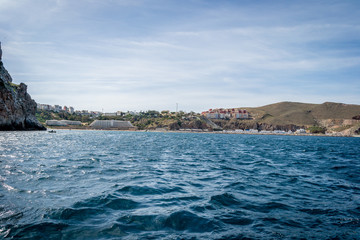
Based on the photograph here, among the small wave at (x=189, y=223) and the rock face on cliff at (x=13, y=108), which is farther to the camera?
the rock face on cliff at (x=13, y=108)

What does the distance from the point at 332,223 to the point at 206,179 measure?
27.2 feet

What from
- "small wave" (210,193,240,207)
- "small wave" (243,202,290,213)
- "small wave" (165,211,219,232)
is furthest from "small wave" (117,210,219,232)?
"small wave" (243,202,290,213)

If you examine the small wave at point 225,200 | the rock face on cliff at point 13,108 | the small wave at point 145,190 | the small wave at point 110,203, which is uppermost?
the rock face on cliff at point 13,108

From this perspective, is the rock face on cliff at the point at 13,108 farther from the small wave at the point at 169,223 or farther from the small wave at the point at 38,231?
the small wave at the point at 169,223

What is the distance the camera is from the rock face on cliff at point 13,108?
260 feet

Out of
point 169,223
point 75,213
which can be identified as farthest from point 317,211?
point 75,213

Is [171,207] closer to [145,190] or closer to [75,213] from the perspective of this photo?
[145,190]

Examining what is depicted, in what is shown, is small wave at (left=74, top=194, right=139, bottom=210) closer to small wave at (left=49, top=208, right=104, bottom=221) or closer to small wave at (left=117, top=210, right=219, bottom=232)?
small wave at (left=49, top=208, right=104, bottom=221)

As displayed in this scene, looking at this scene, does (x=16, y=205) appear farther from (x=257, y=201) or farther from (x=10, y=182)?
(x=257, y=201)

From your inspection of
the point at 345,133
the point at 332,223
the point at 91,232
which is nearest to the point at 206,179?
the point at 332,223

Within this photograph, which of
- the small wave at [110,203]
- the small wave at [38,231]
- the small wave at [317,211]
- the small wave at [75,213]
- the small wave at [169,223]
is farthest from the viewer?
the small wave at [110,203]

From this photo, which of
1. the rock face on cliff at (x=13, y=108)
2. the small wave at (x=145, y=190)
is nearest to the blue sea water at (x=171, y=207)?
the small wave at (x=145, y=190)

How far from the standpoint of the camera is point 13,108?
85.3 metres

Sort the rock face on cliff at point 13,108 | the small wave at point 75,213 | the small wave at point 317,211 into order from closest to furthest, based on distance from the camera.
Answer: the small wave at point 75,213 → the small wave at point 317,211 → the rock face on cliff at point 13,108
